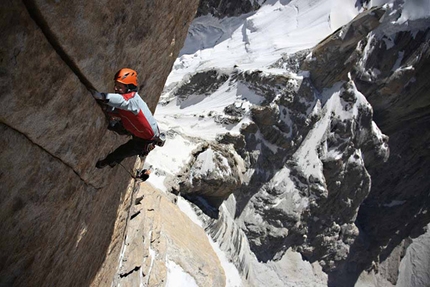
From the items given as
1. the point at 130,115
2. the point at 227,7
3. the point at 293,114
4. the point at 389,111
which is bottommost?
the point at 389,111

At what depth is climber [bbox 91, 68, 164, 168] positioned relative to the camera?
18.1 feet

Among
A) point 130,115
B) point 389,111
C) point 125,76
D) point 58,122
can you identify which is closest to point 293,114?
point 389,111

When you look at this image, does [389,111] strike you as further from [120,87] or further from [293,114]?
[120,87]

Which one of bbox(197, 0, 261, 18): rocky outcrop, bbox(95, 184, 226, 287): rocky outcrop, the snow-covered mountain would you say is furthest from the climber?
bbox(197, 0, 261, 18): rocky outcrop

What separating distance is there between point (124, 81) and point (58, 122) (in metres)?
1.18

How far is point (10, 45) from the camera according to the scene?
12.9 feet

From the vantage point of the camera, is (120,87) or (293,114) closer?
(120,87)

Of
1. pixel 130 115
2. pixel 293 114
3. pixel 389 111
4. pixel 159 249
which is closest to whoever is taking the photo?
pixel 130 115

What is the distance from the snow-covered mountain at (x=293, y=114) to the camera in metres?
30.8

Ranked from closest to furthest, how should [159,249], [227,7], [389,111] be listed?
[159,249]
[389,111]
[227,7]

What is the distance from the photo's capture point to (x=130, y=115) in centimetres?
600

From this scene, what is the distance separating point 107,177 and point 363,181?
1606 inches

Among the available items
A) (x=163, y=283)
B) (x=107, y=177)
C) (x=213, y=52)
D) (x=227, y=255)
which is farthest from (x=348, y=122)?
→ (x=107, y=177)

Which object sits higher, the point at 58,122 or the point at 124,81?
the point at 124,81
